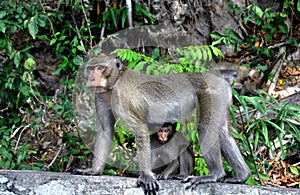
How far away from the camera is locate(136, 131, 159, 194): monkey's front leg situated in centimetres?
438

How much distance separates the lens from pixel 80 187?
4.38 meters

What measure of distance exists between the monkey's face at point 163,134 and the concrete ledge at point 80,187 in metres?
0.90

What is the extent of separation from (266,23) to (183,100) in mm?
4252

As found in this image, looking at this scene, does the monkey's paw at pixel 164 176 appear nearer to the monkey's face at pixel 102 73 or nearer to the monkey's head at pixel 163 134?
the monkey's head at pixel 163 134

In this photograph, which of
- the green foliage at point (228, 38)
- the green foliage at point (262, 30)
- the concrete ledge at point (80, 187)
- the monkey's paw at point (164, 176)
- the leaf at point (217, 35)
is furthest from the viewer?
the green foliage at point (262, 30)

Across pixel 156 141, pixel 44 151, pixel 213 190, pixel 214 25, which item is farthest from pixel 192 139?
pixel 214 25

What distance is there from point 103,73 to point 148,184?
1.06 meters

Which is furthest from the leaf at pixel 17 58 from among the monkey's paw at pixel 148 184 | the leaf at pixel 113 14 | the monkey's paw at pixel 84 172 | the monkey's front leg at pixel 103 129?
the monkey's paw at pixel 148 184

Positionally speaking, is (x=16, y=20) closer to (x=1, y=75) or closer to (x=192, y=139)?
(x=1, y=75)

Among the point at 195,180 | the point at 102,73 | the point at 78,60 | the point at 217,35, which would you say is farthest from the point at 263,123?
the point at 217,35

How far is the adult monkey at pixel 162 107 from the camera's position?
468cm

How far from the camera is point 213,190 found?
444 centimetres

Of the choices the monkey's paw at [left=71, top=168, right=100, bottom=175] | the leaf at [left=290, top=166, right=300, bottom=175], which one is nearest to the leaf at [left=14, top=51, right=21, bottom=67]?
the monkey's paw at [left=71, top=168, right=100, bottom=175]

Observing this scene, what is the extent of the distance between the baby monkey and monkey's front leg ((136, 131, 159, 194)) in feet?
1.93
